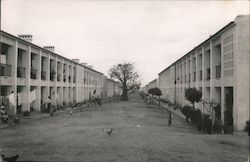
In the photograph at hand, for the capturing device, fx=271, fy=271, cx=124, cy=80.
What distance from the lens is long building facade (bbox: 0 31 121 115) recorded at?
21.3 meters

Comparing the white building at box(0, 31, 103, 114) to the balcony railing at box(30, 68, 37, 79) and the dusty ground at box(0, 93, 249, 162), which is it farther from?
the dusty ground at box(0, 93, 249, 162)

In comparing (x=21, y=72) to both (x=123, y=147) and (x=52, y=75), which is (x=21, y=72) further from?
(x=123, y=147)

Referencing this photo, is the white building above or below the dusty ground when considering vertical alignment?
above

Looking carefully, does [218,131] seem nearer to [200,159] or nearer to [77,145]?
[200,159]

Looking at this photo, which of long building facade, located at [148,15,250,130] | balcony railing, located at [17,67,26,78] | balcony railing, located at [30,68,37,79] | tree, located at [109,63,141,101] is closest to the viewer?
long building facade, located at [148,15,250,130]

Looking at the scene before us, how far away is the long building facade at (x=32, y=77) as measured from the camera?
2127cm

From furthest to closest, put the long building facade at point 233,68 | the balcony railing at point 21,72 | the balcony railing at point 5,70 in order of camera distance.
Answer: the balcony railing at point 21,72 < the balcony railing at point 5,70 < the long building facade at point 233,68

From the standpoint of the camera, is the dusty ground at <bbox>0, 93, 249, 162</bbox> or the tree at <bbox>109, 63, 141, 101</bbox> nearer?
the dusty ground at <bbox>0, 93, 249, 162</bbox>

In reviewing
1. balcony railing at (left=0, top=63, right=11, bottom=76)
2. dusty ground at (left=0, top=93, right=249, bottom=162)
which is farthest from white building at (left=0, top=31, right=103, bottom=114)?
dusty ground at (left=0, top=93, right=249, bottom=162)

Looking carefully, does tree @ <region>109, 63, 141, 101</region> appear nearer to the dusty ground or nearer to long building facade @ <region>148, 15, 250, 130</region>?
long building facade @ <region>148, 15, 250, 130</region>

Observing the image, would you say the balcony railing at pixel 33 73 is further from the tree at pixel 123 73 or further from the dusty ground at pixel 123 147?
the tree at pixel 123 73

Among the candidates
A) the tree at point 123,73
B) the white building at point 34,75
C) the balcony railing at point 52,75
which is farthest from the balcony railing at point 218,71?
the tree at point 123,73

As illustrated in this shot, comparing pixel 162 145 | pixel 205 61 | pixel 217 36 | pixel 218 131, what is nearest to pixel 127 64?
pixel 205 61

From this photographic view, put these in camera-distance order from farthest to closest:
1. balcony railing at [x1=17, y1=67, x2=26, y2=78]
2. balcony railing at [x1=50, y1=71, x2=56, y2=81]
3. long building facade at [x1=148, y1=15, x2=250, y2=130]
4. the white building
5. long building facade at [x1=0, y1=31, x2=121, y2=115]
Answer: balcony railing at [x1=50, y1=71, x2=56, y2=81] < balcony railing at [x1=17, y1=67, x2=26, y2=78] < the white building < long building facade at [x1=0, y1=31, x2=121, y2=115] < long building facade at [x1=148, y1=15, x2=250, y2=130]
